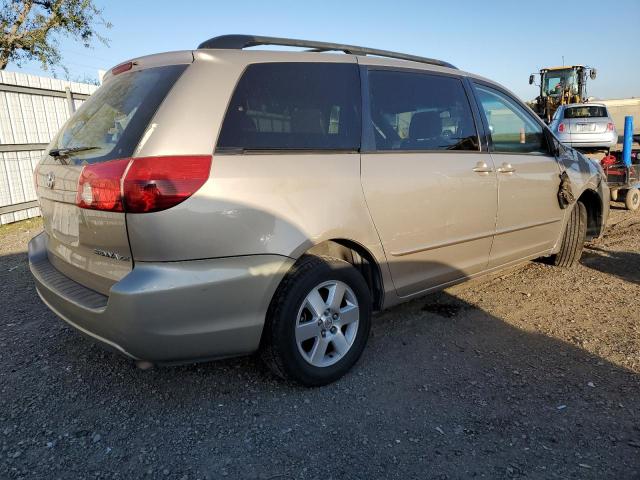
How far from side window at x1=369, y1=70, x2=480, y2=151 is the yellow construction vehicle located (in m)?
19.2

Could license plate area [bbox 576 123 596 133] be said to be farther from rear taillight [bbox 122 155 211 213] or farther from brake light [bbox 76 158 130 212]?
brake light [bbox 76 158 130 212]

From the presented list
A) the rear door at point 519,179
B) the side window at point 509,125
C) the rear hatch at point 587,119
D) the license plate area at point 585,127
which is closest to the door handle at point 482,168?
the rear door at point 519,179

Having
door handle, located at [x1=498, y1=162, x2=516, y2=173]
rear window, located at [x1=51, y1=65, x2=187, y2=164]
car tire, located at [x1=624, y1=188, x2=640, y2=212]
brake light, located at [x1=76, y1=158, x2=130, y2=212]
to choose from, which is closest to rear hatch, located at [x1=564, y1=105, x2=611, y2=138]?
car tire, located at [x1=624, y1=188, x2=640, y2=212]

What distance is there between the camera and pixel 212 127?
7.93 feet

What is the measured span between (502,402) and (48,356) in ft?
9.41

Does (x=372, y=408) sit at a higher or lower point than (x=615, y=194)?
lower

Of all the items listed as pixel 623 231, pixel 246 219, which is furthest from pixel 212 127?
pixel 623 231

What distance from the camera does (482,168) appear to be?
3650 millimetres

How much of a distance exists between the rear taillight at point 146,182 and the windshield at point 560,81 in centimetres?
2255

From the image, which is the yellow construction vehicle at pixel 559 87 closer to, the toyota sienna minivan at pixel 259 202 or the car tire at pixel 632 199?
the car tire at pixel 632 199

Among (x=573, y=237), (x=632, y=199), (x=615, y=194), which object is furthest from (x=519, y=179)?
(x=615, y=194)

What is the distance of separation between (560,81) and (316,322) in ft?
74.8

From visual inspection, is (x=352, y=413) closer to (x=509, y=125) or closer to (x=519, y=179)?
(x=519, y=179)

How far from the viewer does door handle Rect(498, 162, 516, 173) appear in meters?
3.83
